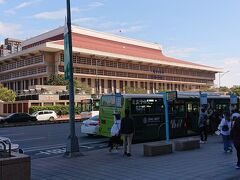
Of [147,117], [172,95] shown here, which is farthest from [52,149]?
[172,95]

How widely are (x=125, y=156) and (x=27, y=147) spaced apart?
6728mm

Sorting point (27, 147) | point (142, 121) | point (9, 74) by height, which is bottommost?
point (27, 147)

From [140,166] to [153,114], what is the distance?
821cm

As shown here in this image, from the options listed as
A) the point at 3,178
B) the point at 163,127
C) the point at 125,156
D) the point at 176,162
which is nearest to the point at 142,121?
the point at 163,127

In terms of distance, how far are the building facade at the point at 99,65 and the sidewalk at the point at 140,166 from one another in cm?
7526

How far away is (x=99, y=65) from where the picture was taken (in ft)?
319

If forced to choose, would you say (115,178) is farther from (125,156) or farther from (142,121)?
(142,121)

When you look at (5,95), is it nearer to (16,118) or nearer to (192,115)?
(16,118)

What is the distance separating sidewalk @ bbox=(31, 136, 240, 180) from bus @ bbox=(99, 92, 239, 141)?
14.8 ft

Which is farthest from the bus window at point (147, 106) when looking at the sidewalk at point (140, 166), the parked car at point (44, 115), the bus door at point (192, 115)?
the parked car at point (44, 115)

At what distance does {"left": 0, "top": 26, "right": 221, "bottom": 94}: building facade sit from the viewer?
300ft

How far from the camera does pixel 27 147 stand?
59.5 ft

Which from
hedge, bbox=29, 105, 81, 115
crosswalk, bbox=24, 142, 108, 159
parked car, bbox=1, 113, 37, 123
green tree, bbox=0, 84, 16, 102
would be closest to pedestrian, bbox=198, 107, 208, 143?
crosswalk, bbox=24, 142, 108, 159

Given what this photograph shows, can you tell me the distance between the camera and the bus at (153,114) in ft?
60.7
